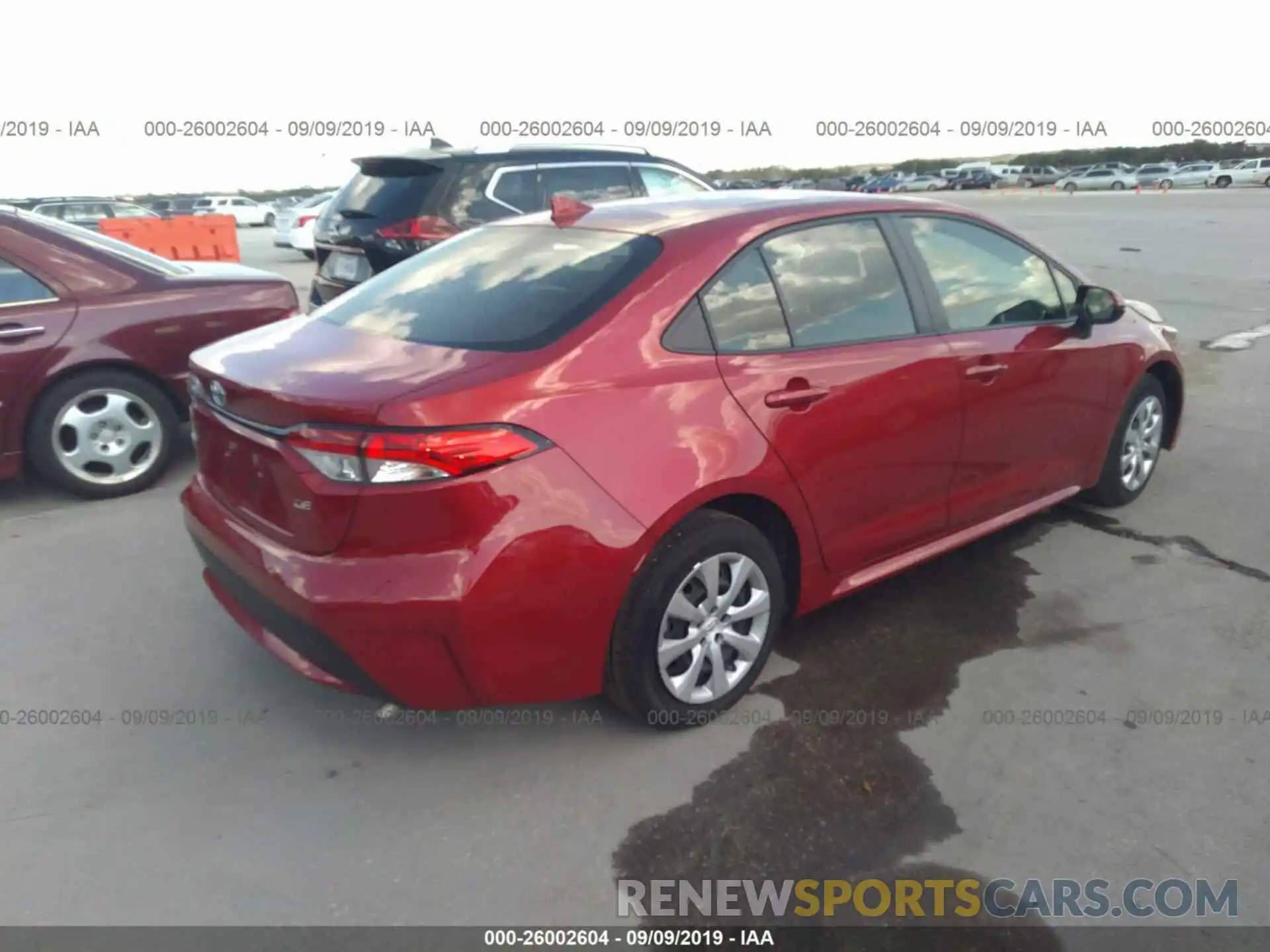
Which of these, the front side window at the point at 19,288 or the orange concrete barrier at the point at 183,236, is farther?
the orange concrete barrier at the point at 183,236

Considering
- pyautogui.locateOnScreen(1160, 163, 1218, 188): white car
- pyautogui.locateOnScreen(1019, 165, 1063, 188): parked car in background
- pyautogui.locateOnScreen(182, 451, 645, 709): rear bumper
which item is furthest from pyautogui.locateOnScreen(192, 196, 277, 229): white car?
pyautogui.locateOnScreen(1160, 163, 1218, 188): white car

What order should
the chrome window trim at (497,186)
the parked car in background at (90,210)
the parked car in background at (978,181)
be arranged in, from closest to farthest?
the chrome window trim at (497,186), the parked car in background at (90,210), the parked car in background at (978,181)

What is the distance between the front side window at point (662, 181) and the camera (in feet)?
26.2

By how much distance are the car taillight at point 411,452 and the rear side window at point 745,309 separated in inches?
32.1

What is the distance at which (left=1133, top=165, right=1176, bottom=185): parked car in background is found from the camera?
2137 inches

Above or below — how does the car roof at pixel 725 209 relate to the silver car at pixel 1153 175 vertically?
below

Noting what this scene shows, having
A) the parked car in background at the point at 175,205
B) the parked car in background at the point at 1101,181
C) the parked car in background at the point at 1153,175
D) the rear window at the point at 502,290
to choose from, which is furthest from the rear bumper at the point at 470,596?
the parked car in background at the point at 1153,175

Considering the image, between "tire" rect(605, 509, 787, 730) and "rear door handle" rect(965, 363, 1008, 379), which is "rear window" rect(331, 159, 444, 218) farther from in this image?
"tire" rect(605, 509, 787, 730)

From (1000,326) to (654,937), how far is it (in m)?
2.70

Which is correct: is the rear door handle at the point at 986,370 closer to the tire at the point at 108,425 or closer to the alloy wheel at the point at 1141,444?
the alloy wheel at the point at 1141,444

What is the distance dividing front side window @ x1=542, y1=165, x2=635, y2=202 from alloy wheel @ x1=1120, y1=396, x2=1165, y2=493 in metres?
3.99

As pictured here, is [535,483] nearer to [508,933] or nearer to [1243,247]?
[508,933]

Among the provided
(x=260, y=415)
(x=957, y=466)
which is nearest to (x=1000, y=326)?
(x=957, y=466)

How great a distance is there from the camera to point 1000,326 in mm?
3938
